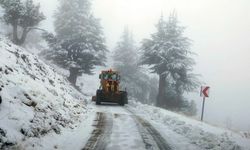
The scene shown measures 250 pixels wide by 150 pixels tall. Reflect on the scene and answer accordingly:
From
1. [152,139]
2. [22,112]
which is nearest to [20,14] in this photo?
[22,112]

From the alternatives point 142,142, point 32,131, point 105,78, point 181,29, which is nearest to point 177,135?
point 142,142

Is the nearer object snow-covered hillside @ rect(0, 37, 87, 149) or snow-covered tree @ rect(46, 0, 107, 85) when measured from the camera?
snow-covered hillside @ rect(0, 37, 87, 149)

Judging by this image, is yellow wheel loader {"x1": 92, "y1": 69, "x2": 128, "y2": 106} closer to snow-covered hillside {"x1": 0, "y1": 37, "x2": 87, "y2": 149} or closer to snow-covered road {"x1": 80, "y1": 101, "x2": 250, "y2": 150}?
snow-covered hillside {"x1": 0, "y1": 37, "x2": 87, "y2": 149}

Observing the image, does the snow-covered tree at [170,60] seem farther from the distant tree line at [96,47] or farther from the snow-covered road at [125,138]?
the snow-covered road at [125,138]

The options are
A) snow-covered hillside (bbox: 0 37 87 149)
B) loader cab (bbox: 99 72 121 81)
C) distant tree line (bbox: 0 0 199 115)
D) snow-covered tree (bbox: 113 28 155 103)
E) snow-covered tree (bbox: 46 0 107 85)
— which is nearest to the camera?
snow-covered hillside (bbox: 0 37 87 149)

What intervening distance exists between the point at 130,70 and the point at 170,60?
14.1 m

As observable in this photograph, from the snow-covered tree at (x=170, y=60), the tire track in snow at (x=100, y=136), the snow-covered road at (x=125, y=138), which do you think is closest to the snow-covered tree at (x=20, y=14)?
the snow-covered tree at (x=170, y=60)

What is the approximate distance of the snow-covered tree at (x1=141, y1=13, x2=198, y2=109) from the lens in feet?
117

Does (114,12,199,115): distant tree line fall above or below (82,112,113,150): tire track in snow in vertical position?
above

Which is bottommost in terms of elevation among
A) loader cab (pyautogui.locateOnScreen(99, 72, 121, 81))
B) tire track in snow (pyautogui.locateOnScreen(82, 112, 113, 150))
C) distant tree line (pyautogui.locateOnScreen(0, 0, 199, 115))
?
tire track in snow (pyautogui.locateOnScreen(82, 112, 113, 150))

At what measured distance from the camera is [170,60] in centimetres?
3591

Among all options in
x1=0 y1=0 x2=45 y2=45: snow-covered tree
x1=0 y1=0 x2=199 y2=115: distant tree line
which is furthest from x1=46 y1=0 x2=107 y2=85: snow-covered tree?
x1=0 y1=0 x2=45 y2=45: snow-covered tree

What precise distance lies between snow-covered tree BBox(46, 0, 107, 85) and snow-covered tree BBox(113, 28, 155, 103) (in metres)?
8.60

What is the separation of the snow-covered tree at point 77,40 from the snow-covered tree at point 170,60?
563cm
